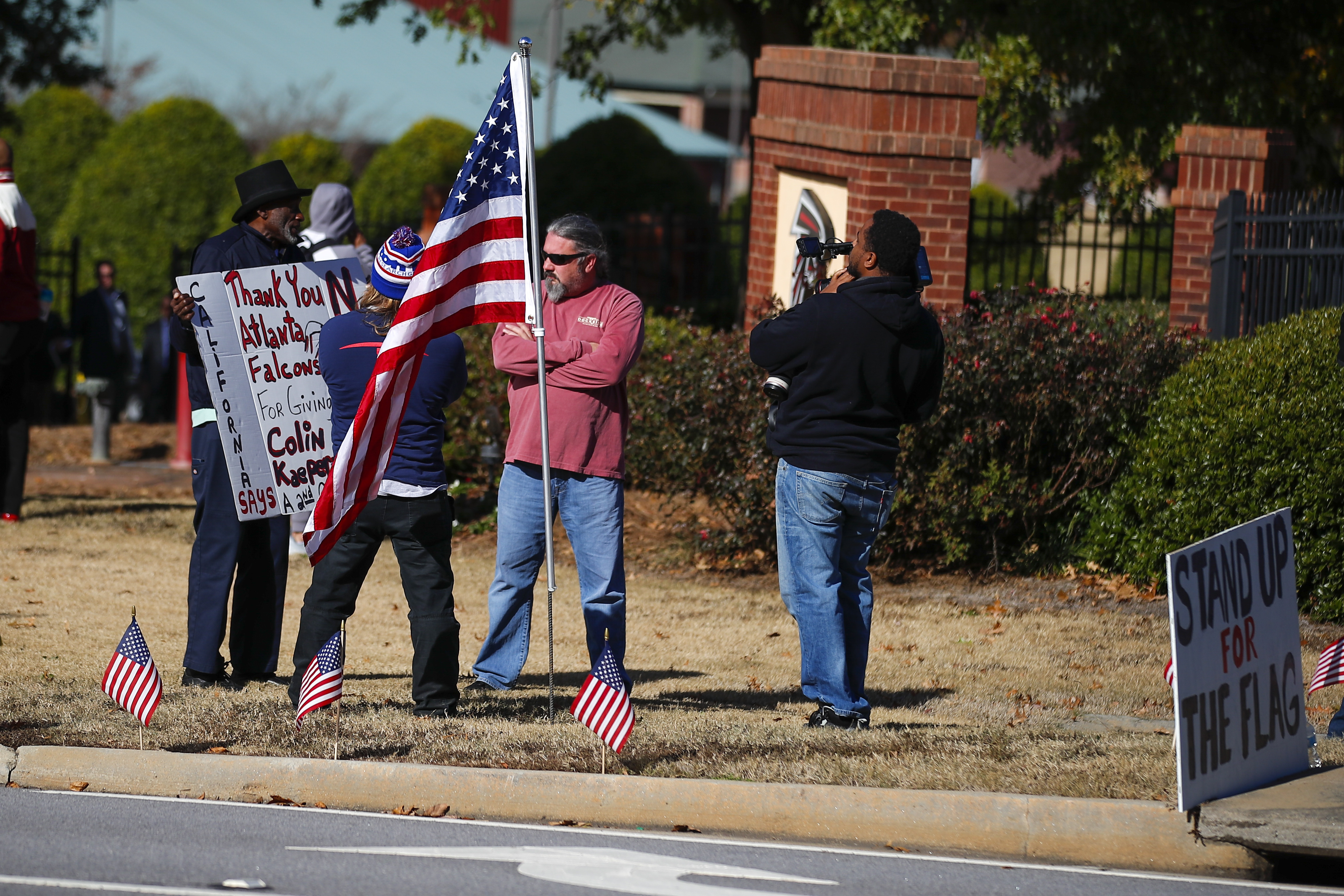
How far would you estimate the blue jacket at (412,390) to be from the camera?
607 cm

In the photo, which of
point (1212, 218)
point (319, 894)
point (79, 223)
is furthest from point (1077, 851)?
point (79, 223)

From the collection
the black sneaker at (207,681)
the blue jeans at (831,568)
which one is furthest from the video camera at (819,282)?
the black sneaker at (207,681)

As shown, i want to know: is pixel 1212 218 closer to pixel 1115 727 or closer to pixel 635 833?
pixel 1115 727

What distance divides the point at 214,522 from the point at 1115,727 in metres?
3.75

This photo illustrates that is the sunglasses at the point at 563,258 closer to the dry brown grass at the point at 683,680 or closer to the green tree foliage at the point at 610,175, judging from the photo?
the dry brown grass at the point at 683,680

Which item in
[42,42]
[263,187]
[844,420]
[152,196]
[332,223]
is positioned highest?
[42,42]

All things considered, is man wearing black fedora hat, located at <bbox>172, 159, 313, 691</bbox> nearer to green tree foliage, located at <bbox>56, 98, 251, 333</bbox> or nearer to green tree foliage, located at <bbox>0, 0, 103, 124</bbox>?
green tree foliage, located at <bbox>56, 98, 251, 333</bbox>

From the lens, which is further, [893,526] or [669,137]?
[669,137]

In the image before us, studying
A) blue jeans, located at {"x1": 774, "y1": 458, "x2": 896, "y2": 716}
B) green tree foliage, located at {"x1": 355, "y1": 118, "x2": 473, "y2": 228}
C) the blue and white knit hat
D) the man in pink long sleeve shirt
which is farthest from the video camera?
green tree foliage, located at {"x1": 355, "y1": 118, "x2": 473, "y2": 228}

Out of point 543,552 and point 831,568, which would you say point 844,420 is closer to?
point 831,568

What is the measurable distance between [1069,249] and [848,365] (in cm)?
1934

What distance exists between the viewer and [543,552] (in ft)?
22.1

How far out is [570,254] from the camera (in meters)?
6.47

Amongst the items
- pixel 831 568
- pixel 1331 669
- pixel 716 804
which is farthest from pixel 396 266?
pixel 1331 669
